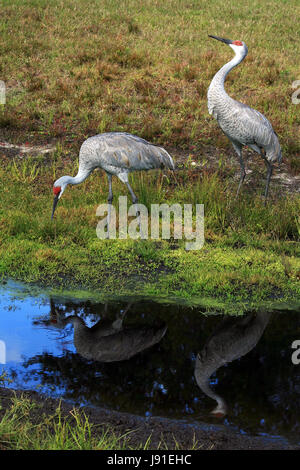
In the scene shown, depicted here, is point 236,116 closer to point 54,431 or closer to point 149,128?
point 149,128

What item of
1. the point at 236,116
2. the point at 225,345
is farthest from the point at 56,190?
the point at 225,345

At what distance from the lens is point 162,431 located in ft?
14.2

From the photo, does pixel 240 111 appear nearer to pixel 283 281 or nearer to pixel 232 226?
pixel 232 226

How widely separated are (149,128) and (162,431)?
8789 millimetres

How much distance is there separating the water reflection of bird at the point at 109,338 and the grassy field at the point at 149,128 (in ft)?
2.83

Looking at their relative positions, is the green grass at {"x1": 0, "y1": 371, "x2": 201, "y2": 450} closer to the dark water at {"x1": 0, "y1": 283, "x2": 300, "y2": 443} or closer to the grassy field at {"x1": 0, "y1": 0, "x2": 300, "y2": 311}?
the dark water at {"x1": 0, "y1": 283, "x2": 300, "y2": 443}

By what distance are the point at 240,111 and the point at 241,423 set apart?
225 inches

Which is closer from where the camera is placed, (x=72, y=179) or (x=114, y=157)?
(x=114, y=157)

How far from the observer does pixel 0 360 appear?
209 inches

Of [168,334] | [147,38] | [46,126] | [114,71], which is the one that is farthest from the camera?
[147,38]

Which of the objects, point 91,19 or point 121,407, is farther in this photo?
point 91,19

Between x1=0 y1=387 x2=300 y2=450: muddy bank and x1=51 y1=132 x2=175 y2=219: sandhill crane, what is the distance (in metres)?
4.03
